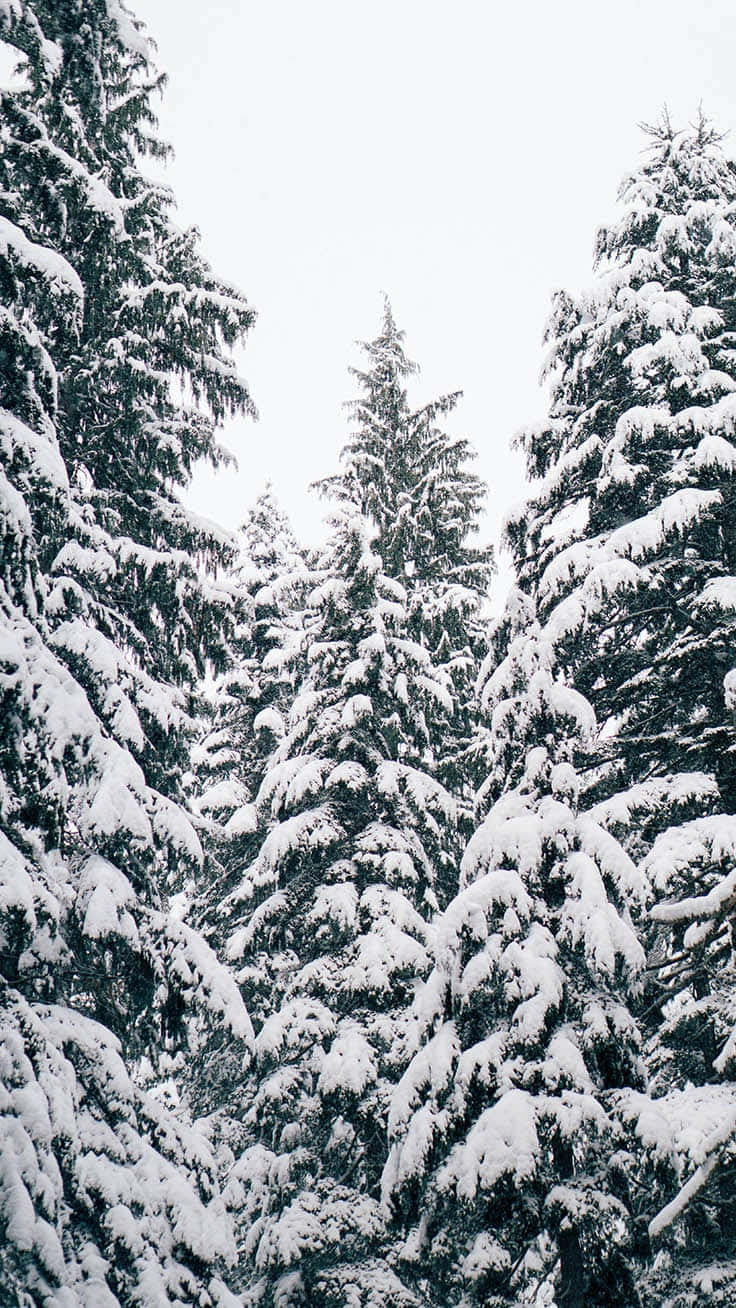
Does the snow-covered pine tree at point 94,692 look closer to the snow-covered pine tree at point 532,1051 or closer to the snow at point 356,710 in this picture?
the snow-covered pine tree at point 532,1051

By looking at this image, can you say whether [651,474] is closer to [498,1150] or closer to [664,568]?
[664,568]

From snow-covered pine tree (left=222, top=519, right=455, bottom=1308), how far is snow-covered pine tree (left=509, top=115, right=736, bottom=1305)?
3456mm

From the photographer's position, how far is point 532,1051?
27.9ft

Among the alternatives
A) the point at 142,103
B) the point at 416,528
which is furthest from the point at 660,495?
the point at 142,103

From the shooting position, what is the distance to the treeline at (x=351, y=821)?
23.2 ft

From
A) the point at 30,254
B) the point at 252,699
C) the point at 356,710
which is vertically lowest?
the point at 356,710

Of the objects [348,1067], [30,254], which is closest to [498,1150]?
[348,1067]

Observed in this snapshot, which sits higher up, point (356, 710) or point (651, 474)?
point (651, 474)

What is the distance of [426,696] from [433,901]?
3422mm

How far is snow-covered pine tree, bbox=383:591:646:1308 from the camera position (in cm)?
773

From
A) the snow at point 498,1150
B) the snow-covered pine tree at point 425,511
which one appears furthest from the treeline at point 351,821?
the snow-covered pine tree at point 425,511

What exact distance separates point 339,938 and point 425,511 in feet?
28.1

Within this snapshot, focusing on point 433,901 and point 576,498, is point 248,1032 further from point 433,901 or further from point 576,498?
point 576,498

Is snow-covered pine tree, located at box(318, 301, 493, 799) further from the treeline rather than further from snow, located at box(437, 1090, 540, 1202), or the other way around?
snow, located at box(437, 1090, 540, 1202)
